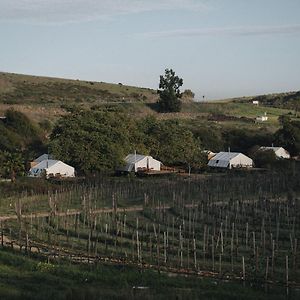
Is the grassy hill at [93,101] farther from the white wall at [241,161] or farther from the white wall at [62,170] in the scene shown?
the white wall at [62,170]

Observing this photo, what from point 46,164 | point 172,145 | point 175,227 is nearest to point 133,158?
point 172,145

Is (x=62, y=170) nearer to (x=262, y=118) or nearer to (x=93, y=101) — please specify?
(x=93, y=101)

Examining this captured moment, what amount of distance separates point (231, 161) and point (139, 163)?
8.27 metres

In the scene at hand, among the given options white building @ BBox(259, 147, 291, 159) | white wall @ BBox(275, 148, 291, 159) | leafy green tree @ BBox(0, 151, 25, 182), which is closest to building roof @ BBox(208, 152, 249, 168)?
white building @ BBox(259, 147, 291, 159)

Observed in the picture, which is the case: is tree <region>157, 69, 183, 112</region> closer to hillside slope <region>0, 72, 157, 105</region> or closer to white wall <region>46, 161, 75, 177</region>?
hillside slope <region>0, 72, 157, 105</region>

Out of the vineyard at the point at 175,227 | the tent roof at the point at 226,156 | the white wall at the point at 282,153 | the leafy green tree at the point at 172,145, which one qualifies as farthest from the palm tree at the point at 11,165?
the white wall at the point at 282,153

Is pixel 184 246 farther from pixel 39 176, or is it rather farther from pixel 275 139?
pixel 275 139

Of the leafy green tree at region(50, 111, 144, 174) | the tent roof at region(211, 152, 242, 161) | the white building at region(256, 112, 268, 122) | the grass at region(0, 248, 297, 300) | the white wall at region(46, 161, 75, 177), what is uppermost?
the white building at region(256, 112, 268, 122)

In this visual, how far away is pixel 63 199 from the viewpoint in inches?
1372

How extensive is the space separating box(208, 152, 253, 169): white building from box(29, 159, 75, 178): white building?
13475mm

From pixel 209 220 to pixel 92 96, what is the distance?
66.3 meters

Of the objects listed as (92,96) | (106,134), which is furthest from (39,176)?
(92,96)

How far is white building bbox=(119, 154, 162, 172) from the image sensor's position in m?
50.2

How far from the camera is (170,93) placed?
77.6 m
